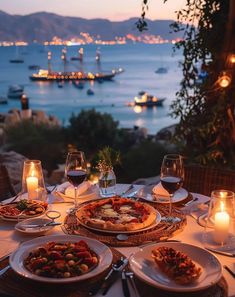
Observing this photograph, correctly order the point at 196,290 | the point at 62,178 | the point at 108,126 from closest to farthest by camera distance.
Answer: the point at 196,290
the point at 62,178
the point at 108,126

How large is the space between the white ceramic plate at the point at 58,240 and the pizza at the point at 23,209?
1.15ft

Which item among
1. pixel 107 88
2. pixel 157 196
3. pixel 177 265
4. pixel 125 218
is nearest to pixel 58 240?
pixel 125 218

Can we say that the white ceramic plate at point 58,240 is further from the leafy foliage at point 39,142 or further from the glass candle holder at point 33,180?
the leafy foliage at point 39,142

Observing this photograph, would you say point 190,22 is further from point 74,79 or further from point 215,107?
point 74,79

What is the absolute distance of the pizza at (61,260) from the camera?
1248 millimetres

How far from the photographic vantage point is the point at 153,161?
6.28m

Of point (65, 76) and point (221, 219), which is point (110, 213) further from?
point (65, 76)

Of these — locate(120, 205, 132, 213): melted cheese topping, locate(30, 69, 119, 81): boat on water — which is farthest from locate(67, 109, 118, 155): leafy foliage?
locate(30, 69, 119, 81): boat on water

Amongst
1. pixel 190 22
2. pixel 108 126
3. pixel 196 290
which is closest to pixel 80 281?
pixel 196 290

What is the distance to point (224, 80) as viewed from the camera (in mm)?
3539

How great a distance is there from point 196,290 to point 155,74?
41.3m

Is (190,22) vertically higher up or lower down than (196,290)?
higher up

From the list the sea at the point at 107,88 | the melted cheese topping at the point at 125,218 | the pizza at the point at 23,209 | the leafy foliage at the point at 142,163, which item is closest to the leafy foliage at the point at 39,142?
the leafy foliage at the point at 142,163

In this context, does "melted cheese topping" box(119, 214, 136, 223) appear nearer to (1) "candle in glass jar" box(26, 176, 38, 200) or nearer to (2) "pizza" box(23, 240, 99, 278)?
(2) "pizza" box(23, 240, 99, 278)
